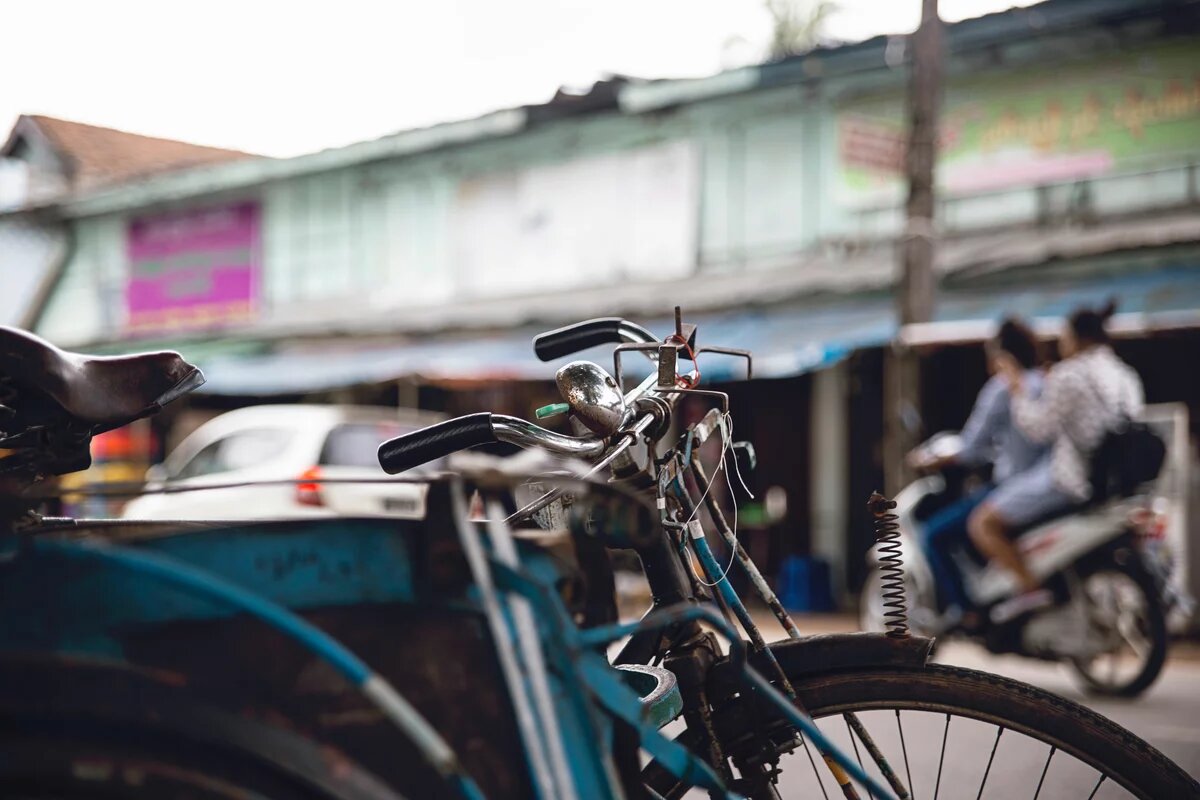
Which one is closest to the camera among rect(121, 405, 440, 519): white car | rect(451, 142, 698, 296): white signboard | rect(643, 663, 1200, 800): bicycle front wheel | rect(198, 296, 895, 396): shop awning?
rect(643, 663, 1200, 800): bicycle front wheel

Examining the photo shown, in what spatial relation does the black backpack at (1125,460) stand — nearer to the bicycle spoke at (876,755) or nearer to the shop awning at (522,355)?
the shop awning at (522,355)

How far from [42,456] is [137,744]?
86 centimetres

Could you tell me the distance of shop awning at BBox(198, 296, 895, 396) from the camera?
9.88 m

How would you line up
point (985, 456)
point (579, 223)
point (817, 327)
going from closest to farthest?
point (985, 456), point (817, 327), point (579, 223)

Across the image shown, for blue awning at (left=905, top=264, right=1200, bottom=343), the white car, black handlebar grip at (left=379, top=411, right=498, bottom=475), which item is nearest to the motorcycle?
blue awning at (left=905, top=264, right=1200, bottom=343)

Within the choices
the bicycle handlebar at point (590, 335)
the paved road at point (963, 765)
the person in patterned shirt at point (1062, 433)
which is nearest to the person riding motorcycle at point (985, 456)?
the person in patterned shirt at point (1062, 433)

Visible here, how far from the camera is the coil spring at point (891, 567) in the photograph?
1879mm

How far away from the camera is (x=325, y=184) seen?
17594 mm

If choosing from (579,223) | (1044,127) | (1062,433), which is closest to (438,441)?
(1062,433)

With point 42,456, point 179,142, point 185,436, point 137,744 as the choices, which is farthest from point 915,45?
point 179,142

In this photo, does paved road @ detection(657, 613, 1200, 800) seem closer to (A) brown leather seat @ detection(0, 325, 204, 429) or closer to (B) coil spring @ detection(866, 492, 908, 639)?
(B) coil spring @ detection(866, 492, 908, 639)

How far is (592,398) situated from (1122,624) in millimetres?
4760

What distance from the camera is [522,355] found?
41.2ft

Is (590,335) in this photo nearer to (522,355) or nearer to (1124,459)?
(1124,459)
